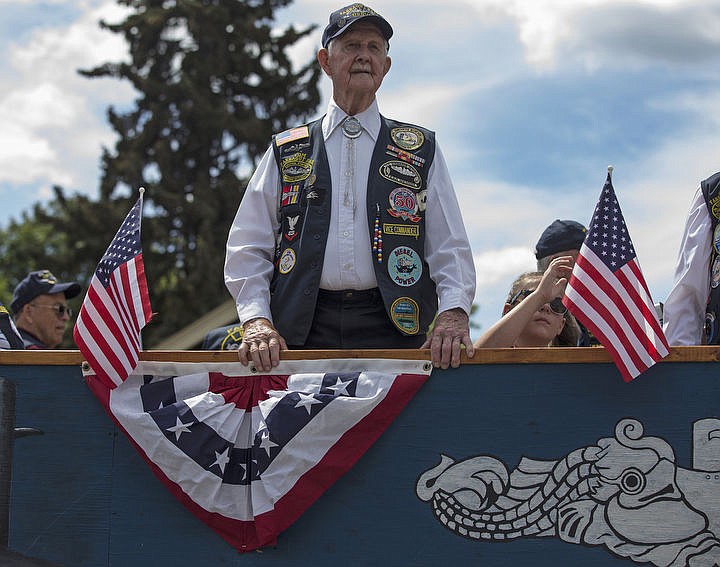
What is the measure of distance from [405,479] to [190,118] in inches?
694

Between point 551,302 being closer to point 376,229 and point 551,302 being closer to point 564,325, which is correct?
point 564,325

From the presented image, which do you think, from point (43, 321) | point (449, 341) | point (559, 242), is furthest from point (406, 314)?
point (43, 321)

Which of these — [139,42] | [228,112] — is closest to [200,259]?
[228,112]

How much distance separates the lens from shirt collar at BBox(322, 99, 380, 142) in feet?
11.4

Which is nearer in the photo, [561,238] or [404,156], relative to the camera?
[404,156]

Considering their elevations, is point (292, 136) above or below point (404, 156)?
above

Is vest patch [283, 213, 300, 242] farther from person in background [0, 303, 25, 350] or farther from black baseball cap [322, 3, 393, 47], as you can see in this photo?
person in background [0, 303, 25, 350]

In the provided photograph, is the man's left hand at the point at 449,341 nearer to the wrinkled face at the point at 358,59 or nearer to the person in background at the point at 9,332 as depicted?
the wrinkled face at the point at 358,59

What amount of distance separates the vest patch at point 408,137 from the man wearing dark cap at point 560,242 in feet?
2.81

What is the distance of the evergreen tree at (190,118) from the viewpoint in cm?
1886

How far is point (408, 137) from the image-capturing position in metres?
3.49

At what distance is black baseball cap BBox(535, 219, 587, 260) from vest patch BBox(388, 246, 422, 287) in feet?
3.03

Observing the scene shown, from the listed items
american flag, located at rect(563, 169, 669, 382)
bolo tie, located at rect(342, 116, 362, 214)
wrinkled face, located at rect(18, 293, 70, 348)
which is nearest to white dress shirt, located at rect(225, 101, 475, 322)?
bolo tie, located at rect(342, 116, 362, 214)

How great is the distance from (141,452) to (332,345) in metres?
0.75
